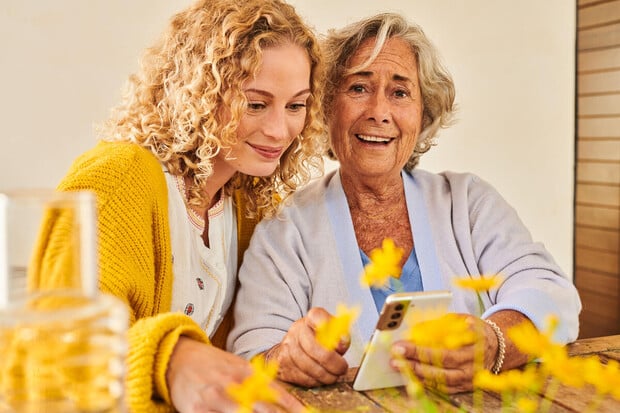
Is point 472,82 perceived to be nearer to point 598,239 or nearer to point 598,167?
point 598,167

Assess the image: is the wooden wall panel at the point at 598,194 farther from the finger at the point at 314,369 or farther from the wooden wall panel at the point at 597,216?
the finger at the point at 314,369

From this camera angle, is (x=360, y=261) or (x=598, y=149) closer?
(x=360, y=261)

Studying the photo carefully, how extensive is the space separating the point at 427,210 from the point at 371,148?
0.70 feet

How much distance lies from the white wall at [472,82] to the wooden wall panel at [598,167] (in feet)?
0.19

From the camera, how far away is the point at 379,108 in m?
1.99

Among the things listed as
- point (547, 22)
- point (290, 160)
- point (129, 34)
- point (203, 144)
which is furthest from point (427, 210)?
point (547, 22)

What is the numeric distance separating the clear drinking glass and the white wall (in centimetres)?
216

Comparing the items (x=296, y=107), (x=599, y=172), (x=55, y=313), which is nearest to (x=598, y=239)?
(x=599, y=172)

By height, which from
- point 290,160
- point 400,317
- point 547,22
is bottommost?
point 400,317

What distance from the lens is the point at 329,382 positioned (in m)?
1.33

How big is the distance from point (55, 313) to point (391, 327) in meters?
0.66

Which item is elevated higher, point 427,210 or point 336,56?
point 336,56

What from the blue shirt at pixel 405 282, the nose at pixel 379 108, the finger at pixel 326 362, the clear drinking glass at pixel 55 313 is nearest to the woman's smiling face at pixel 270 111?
the nose at pixel 379 108

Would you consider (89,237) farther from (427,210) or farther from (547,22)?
(547,22)
